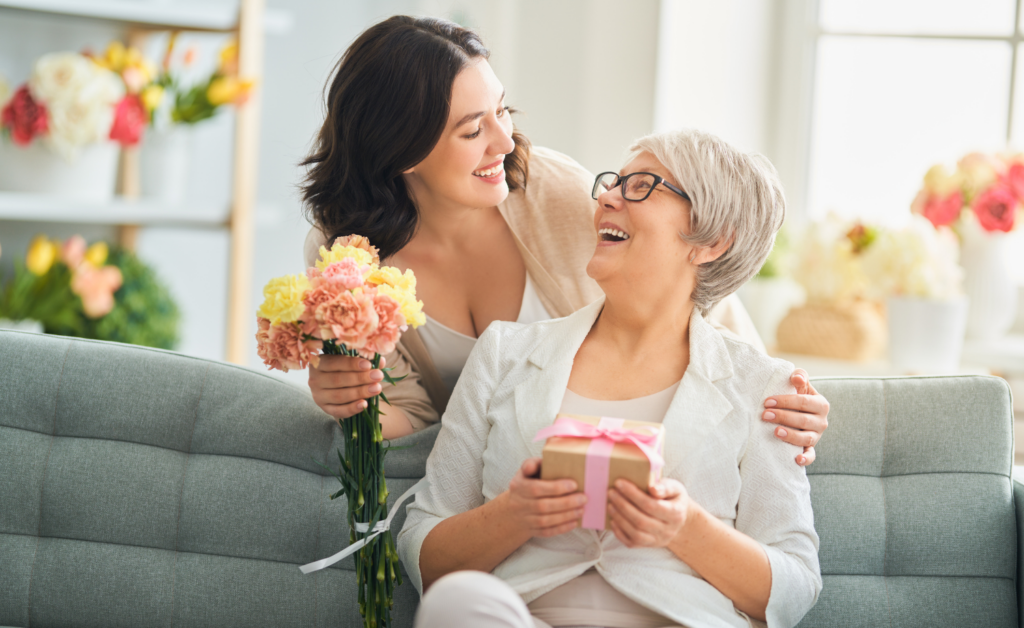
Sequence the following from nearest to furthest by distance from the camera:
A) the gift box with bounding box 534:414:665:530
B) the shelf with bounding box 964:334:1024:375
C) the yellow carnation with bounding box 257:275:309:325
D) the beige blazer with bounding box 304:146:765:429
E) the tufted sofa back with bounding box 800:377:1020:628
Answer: the gift box with bounding box 534:414:665:530, the yellow carnation with bounding box 257:275:309:325, the tufted sofa back with bounding box 800:377:1020:628, the beige blazer with bounding box 304:146:765:429, the shelf with bounding box 964:334:1024:375

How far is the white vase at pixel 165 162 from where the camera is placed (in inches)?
111

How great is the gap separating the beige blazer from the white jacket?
0.28 metres

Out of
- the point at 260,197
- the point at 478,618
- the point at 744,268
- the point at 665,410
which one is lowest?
the point at 478,618

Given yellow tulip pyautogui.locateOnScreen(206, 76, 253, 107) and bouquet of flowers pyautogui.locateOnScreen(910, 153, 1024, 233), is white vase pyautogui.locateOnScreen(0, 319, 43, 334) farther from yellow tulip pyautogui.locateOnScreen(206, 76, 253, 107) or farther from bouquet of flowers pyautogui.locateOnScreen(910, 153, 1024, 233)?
bouquet of flowers pyautogui.locateOnScreen(910, 153, 1024, 233)

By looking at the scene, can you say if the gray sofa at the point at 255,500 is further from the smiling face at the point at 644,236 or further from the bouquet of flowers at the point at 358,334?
the smiling face at the point at 644,236

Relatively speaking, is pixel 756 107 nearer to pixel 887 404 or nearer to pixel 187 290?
pixel 887 404

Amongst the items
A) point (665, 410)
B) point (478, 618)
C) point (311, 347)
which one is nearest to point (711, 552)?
point (665, 410)

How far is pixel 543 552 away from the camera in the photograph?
1.43 m

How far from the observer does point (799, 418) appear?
144cm

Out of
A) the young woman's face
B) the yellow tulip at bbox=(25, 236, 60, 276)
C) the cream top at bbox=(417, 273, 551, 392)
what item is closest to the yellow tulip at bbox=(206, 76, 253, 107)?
the yellow tulip at bbox=(25, 236, 60, 276)

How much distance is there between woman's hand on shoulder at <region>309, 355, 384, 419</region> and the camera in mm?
1394

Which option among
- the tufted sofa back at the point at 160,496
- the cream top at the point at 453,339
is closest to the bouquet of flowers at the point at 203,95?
the tufted sofa back at the point at 160,496

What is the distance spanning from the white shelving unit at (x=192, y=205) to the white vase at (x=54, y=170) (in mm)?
34

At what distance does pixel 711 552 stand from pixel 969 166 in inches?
76.0
